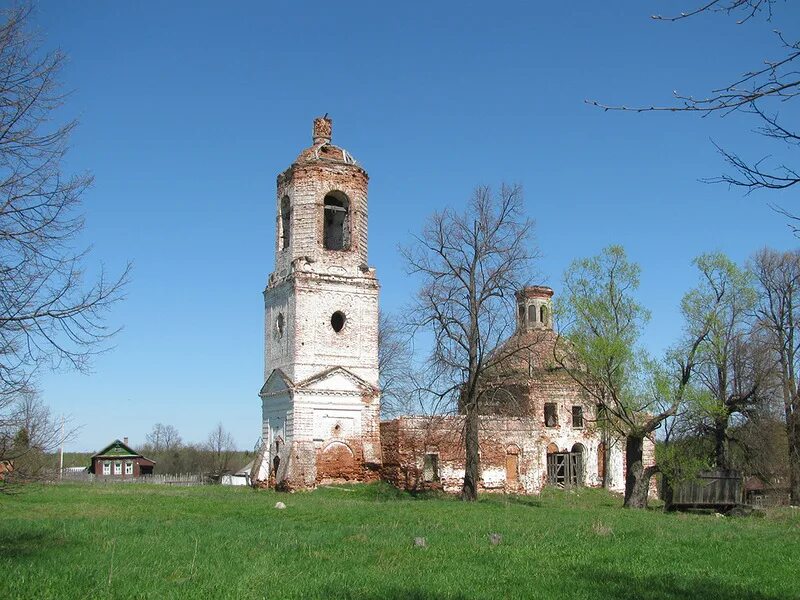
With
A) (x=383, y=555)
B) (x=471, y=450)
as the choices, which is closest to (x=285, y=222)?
(x=471, y=450)

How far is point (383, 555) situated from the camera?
41.0 ft

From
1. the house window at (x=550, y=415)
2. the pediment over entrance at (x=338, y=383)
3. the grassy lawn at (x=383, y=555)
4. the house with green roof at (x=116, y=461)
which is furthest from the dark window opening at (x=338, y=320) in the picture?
the house with green roof at (x=116, y=461)

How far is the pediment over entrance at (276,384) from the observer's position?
3042 cm

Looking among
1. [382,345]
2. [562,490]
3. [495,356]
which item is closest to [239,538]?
[495,356]

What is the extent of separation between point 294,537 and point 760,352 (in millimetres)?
24252

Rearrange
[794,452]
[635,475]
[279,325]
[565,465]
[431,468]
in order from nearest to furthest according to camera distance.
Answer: [635,475], [279,325], [794,452], [431,468], [565,465]

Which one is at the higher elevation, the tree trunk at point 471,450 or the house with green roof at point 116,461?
the tree trunk at point 471,450

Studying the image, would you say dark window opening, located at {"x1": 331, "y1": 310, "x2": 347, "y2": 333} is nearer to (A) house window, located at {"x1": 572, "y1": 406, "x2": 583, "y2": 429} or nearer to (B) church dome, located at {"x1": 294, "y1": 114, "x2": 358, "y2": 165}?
(B) church dome, located at {"x1": 294, "y1": 114, "x2": 358, "y2": 165}

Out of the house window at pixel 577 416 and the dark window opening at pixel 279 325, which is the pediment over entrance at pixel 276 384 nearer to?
the dark window opening at pixel 279 325

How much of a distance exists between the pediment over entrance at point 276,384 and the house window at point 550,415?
1366 centimetres

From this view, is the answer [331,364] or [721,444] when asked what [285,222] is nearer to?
[331,364]

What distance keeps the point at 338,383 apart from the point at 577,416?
1402 centimetres

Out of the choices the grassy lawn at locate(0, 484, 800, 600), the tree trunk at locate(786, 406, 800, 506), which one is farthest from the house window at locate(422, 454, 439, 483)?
the tree trunk at locate(786, 406, 800, 506)

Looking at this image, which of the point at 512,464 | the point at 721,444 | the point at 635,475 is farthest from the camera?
the point at 512,464
